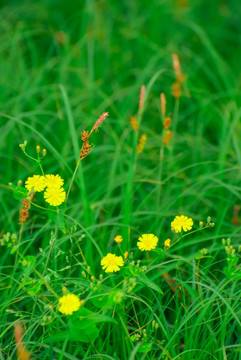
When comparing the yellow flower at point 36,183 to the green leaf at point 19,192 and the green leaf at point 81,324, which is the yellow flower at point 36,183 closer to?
the green leaf at point 19,192

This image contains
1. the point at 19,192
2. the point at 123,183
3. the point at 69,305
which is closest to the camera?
the point at 69,305

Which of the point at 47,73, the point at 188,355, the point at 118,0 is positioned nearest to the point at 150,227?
the point at 188,355

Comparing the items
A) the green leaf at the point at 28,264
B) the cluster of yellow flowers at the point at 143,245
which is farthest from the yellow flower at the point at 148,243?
the green leaf at the point at 28,264

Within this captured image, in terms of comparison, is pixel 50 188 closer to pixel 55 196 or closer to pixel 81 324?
pixel 55 196

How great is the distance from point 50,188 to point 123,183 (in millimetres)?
764

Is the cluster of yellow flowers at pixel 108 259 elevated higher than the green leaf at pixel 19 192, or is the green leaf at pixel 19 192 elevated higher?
the green leaf at pixel 19 192

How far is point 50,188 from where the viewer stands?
1.22 metres

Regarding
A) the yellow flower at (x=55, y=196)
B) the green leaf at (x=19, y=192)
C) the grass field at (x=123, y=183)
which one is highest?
the green leaf at (x=19, y=192)

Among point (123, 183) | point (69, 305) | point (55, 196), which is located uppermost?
point (55, 196)

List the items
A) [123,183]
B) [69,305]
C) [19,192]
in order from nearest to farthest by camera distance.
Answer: [69,305]
[19,192]
[123,183]

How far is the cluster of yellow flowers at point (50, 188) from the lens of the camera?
3.96 ft

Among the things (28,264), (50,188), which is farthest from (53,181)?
(28,264)

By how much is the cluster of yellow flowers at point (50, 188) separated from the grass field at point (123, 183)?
1 centimetres

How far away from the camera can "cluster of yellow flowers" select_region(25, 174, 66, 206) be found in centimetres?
121
